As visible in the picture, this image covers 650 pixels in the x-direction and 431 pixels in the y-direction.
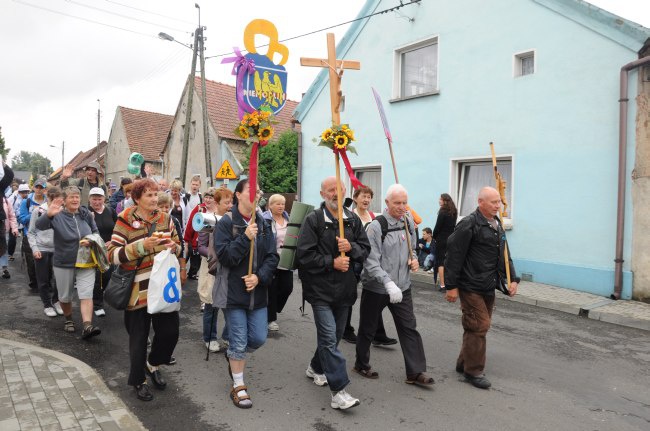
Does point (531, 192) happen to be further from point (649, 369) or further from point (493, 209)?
point (493, 209)

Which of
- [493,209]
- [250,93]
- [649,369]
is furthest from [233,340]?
[250,93]

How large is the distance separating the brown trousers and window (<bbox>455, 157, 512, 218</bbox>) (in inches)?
254

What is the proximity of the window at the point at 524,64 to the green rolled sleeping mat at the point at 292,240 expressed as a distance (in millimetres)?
7540

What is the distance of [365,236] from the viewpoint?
434cm

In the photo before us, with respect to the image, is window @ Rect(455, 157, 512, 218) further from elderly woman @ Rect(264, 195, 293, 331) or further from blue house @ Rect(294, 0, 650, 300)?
elderly woman @ Rect(264, 195, 293, 331)

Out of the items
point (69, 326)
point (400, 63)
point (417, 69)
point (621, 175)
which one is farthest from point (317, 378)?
point (400, 63)

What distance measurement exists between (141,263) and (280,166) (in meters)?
15.7

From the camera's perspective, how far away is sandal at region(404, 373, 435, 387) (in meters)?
4.44

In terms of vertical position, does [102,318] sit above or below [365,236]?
below

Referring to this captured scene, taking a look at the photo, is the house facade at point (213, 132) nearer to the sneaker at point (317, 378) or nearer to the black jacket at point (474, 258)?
the black jacket at point (474, 258)

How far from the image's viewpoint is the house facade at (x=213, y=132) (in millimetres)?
22984

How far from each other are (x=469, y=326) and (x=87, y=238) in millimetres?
3927

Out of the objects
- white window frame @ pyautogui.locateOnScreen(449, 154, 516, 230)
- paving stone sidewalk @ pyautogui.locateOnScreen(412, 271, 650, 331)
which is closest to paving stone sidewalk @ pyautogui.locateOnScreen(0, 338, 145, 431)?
paving stone sidewalk @ pyautogui.locateOnScreen(412, 271, 650, 331)

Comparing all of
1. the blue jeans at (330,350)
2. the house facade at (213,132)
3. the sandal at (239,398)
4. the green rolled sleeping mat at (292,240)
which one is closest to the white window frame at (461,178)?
the green rolled sleeping mat at (292,240)
